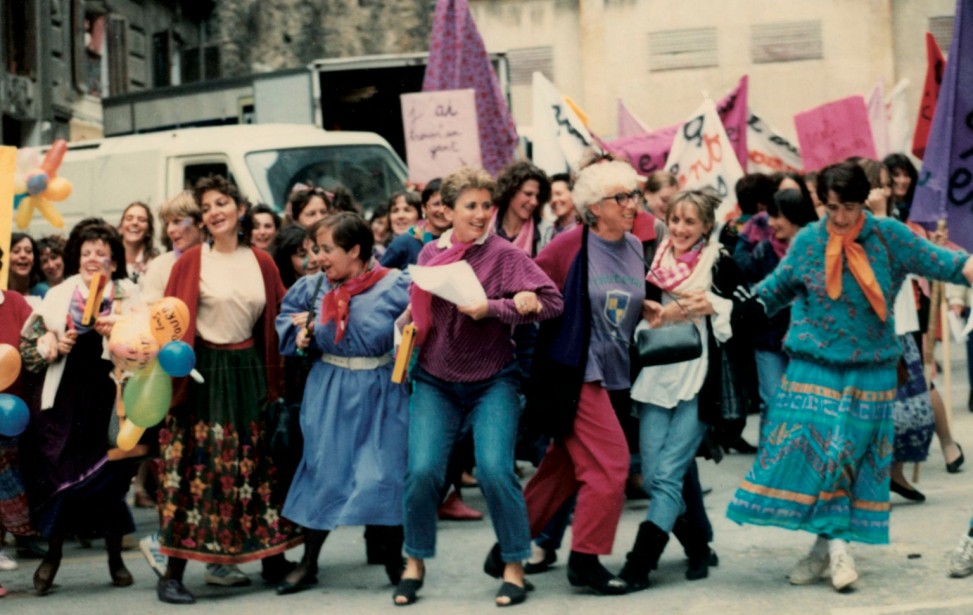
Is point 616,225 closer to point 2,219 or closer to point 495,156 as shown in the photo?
point 2,219

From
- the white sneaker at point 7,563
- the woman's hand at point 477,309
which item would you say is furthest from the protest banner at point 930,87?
the white sneaker at point 7,563

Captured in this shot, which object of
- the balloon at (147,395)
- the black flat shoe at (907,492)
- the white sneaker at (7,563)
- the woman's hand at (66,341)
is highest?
the woman's hand at (66,341)

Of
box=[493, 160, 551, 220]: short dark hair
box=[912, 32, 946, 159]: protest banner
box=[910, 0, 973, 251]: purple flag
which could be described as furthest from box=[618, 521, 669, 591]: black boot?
box=[912, 32, 946, 159]: protest banner

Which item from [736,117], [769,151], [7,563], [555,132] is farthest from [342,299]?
[769,151]

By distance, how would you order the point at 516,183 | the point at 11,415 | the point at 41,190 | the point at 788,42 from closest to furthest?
the point at 11,415, the point at 41,190, the point at 516,183, the point at 788,42

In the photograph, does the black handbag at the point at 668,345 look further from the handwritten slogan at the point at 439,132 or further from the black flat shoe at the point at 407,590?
the handwritten slogan at the point at 439,132

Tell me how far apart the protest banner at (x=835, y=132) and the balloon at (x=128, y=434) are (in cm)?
702

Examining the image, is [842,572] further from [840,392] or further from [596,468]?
[596,468]

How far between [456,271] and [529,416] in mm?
741

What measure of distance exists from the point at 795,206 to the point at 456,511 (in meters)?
2.57

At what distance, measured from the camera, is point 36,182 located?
28.5ft

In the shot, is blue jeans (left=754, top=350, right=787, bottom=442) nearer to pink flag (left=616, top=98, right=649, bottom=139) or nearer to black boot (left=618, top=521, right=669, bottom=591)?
black boot (left=618, top=521, right=669, bottom=591)

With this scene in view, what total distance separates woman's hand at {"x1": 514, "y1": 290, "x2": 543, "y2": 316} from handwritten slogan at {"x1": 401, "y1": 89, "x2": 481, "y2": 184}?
6.07m

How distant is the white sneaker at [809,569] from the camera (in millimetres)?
7410
